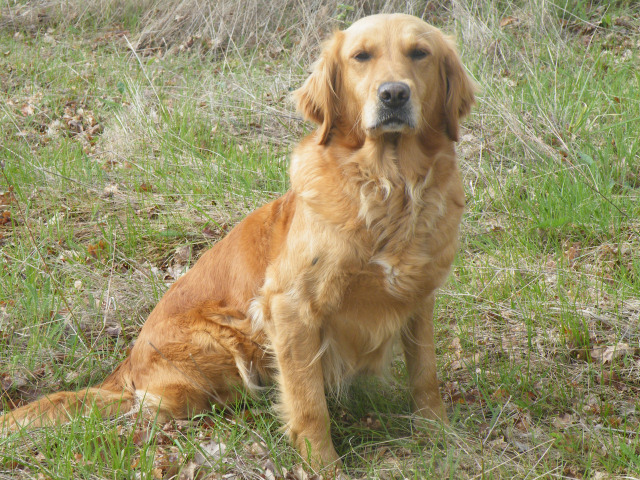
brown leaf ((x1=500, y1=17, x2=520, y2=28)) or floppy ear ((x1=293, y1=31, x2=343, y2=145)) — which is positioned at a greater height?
floppy ear ((x1=293, y1=31, x2=343, y2=145))

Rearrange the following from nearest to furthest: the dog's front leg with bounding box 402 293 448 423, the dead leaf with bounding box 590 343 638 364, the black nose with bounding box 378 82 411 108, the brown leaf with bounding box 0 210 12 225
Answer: the black nose with bounding box 378 82 411 108 → the dog's front leg with bounding box 402 293 448 423 → the dead leaf with bounding box 590 343 638 364 → the brown leaf with bounding box 0 210 12 225

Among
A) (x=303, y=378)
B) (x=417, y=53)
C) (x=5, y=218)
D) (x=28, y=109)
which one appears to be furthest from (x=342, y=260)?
(x=28, y=109)

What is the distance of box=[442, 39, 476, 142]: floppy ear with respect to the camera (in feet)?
8.99

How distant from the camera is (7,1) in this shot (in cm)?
948

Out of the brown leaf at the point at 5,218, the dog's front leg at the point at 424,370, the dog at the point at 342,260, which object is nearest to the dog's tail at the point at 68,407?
the dog at the point at 342,260

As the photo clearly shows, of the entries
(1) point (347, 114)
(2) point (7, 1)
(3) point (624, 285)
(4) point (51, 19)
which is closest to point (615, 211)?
(3) point (624, 285)

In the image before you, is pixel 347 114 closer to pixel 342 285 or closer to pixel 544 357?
pixel 342 285

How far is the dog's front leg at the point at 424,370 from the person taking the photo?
2834mm

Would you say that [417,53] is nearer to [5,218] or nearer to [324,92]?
[324,92]

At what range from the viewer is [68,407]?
271 cm

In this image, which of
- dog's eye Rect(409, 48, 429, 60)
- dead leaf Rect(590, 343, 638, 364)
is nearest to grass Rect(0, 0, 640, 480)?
dead leaf Rect(590, 343, 638, 364)

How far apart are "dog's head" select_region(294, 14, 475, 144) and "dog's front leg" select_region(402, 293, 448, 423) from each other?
0.81 meters

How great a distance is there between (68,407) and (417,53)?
204 cm

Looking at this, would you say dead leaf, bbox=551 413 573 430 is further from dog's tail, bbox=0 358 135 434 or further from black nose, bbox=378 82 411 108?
dog's tail, bbox=0 358 135 434
